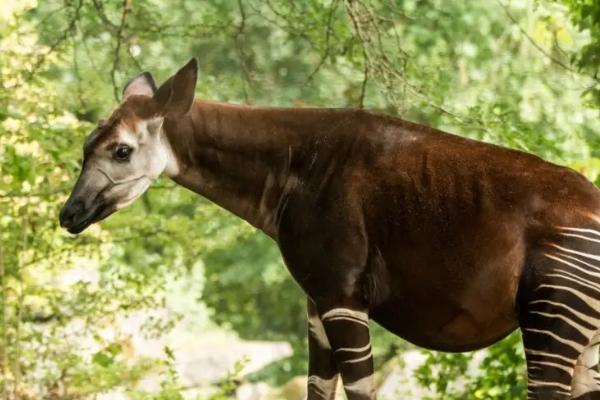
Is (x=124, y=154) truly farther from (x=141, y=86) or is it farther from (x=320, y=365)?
(x=320, y=365)

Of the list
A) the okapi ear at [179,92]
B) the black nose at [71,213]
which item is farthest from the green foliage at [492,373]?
the black nose at [71,213]

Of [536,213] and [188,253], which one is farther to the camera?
[188,253]

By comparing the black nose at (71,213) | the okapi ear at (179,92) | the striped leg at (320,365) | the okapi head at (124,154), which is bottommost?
the striped leg at (320,365)

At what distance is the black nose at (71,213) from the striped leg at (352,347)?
826 mm

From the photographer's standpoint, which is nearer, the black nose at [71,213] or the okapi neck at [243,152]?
the black nose at [71,213]

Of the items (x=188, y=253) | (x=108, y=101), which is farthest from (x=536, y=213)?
(x=108, y=101)

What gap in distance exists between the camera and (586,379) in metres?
3.75

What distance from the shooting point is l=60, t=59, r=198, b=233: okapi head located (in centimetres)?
366

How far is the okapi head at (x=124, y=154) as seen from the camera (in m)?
3.66

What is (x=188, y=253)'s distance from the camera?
Answer: 7.47 metres

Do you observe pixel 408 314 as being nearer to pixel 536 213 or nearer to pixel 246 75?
pixel 536 213

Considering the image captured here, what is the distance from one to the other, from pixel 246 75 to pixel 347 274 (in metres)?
3.05

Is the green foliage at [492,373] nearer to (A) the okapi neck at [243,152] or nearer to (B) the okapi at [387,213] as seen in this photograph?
(B) the okapi at [387,213]

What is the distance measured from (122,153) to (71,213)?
244 mm
